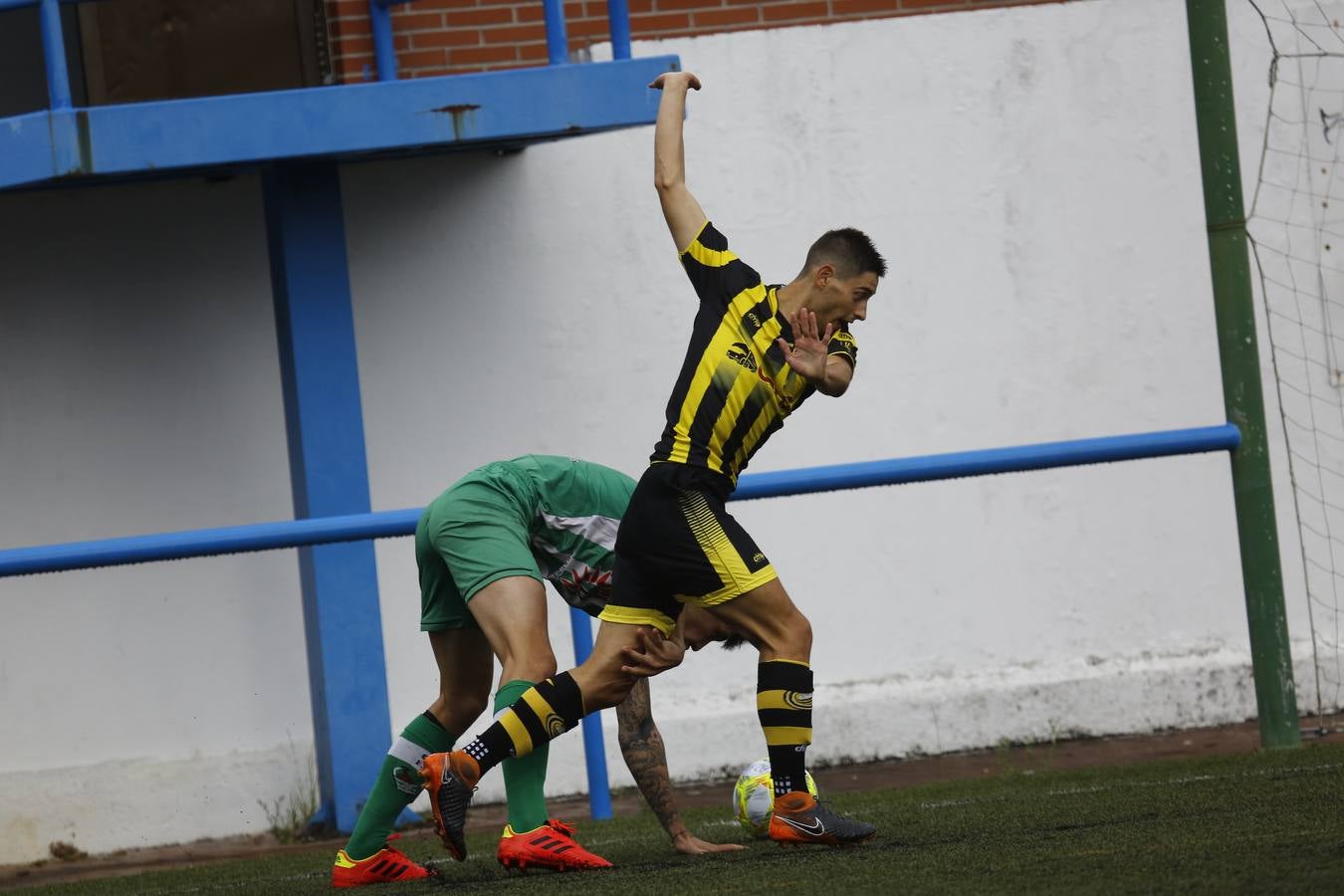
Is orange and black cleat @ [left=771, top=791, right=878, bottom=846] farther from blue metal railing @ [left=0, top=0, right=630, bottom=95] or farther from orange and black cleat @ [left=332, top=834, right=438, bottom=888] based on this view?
blue metal railing @ [left=0, top=0, right=630, bottom=95]

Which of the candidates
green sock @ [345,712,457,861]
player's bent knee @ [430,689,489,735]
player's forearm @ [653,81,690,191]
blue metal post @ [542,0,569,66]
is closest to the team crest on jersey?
player's forearm @ [653,81,690,191]

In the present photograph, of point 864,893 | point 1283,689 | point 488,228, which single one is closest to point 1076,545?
point 1283,689

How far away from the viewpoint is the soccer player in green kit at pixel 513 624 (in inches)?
191

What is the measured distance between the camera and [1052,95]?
859 centimetres

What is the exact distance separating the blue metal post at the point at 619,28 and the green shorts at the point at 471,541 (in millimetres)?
2839

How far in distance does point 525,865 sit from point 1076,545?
442cm

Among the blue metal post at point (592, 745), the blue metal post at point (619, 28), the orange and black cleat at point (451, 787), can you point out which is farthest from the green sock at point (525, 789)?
the blue metal post at point (619, 28)

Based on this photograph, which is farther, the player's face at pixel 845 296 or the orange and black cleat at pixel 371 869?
the orange and black cleat at pixel 371 869

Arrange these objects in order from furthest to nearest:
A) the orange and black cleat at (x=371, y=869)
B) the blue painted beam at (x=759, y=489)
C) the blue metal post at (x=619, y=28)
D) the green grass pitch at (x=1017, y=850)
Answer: the blue metal post at (x=619, y=28), the blue painted beam at (x=759, y=489), the orange and black cleat at (x=371, y=869), the green grass pitch at (x=1017, y=850)

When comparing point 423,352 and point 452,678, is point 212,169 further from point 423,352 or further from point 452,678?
point 452,678

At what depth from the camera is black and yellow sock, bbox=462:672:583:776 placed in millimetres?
4684

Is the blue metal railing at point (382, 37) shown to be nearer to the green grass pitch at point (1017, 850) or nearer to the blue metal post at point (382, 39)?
the blue metal post at point (382, 39)

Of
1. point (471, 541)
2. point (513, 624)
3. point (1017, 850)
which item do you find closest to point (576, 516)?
point (471, 541)

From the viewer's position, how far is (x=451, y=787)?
4.60m
